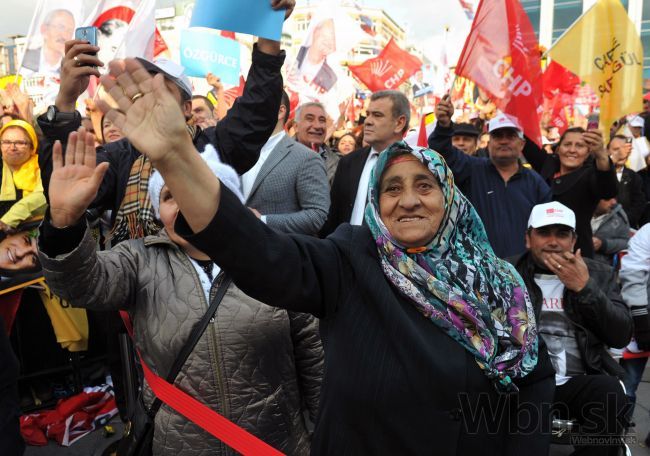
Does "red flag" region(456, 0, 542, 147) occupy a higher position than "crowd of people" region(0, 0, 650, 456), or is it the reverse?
"red flag" region(456, 0, 542, 147)

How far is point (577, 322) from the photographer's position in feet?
10.6

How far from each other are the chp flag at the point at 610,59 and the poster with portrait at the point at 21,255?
173 inches

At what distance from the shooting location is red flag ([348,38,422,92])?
34.9 ft

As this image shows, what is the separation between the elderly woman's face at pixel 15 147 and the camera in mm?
4379

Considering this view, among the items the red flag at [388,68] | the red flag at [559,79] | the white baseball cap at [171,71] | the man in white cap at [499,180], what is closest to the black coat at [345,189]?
the man in white cap at [499,180]

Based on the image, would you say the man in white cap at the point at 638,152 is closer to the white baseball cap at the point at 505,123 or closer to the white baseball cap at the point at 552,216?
the white baseball cap at the point at 505,123

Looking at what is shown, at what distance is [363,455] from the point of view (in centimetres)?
157

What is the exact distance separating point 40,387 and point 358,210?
2738 millimetres

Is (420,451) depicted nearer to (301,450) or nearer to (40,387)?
(301,450)

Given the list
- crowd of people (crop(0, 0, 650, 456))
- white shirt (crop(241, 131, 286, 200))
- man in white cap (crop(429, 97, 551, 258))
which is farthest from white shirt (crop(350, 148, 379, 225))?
crowd of people (crop(0, 0, 650, 456))

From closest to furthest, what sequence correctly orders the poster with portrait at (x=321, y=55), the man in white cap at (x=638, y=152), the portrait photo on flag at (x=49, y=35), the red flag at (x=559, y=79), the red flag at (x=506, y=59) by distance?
the red flag at (x=506, y=59) → the portrait photo on flag at (x=49, y=35) → the man in white cap at (x=638, y=152) → the poster with portrait at (x=321, y=55) → the red flag at (x=559, y=79)

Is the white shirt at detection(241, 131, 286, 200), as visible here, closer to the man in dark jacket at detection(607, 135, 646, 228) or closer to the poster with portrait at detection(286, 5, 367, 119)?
the man in dark jacket at detection(607, 135, 646, 228)

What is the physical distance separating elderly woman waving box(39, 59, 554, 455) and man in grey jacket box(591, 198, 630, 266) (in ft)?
13.3

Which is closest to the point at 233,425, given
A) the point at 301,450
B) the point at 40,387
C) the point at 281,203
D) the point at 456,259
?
the point at 301,450
